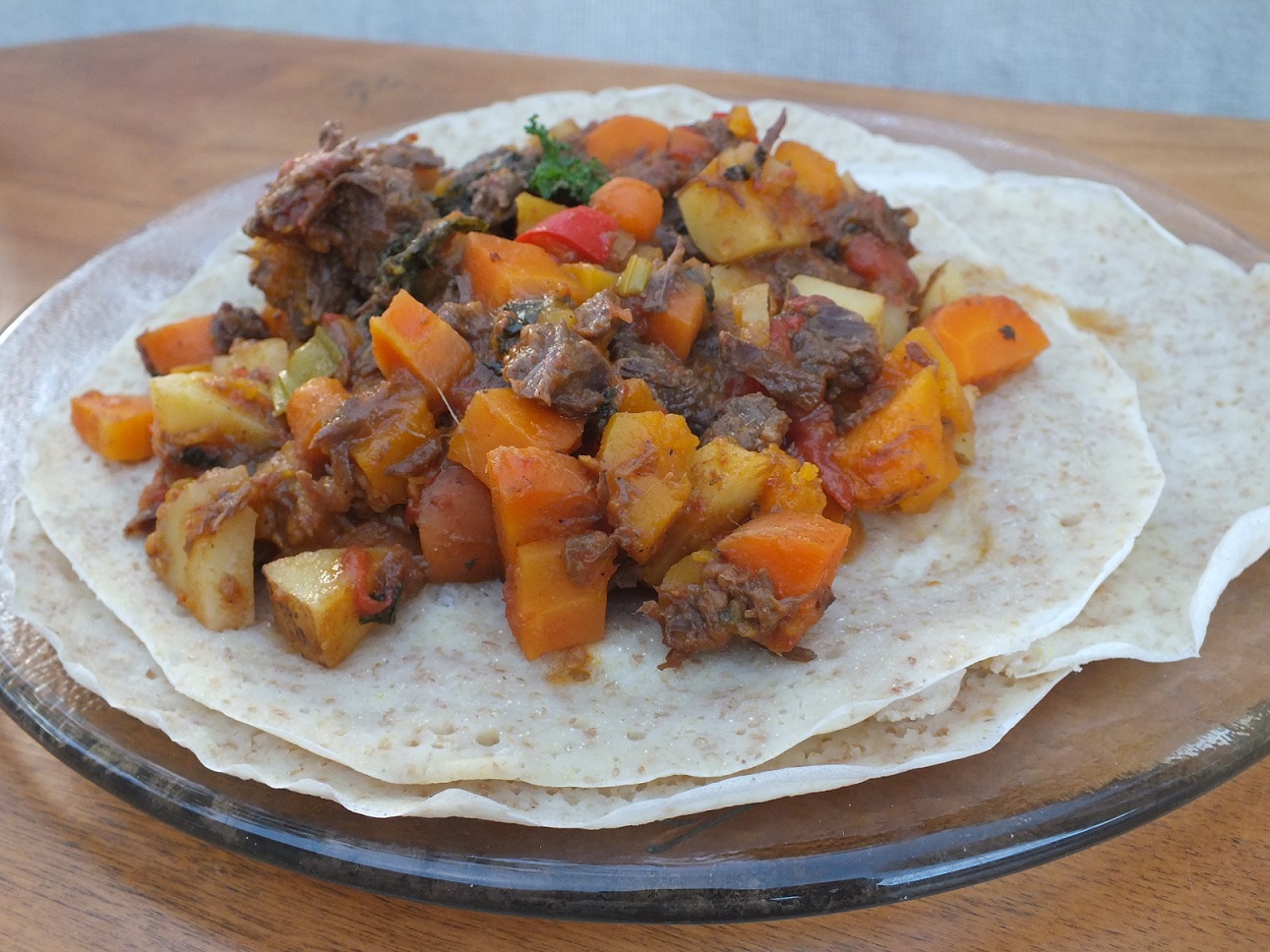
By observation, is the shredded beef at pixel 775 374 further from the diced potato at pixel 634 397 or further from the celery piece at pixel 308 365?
the celery piece at pixel 308 365

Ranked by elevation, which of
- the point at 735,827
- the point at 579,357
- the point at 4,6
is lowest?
the point at 4,6

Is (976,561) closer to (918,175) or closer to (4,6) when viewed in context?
(918,175)

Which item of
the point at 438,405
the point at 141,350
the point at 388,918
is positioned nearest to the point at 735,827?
the point at 388,918

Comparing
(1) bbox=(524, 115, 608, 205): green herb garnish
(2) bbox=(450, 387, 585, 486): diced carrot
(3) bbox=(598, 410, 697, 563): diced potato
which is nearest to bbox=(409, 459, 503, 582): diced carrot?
(2) bbox=(450, 387, 585, 486): diced carrot

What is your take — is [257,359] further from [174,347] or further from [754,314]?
[754,314]

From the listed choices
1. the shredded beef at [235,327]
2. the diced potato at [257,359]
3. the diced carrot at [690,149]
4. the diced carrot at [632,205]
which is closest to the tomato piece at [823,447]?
the diced carrot at [632,205]

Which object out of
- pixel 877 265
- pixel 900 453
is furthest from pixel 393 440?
pixel 877 265
